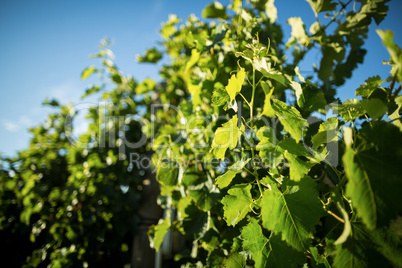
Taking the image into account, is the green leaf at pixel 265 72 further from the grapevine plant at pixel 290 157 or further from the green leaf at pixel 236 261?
the green leaf at pixel 236 261

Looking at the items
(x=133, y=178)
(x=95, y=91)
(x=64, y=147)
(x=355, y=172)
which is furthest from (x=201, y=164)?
(x=64, y=147)

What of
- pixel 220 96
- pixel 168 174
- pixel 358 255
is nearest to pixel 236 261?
pixel 358 255

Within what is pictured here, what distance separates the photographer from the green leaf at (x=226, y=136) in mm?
649

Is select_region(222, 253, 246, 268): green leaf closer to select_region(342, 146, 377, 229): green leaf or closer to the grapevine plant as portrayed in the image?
the grapevine plant

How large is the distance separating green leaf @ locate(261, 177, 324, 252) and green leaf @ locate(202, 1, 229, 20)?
111 cm

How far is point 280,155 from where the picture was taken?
0.67m

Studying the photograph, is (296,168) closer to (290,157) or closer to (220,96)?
(290,157)

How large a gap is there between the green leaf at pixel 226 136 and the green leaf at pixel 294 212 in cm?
20

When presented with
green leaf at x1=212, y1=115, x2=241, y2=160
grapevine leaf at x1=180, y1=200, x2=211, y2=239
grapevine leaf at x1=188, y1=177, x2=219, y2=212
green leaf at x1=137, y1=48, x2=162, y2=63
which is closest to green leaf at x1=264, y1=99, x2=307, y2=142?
green leaf at x1=212, y1=115, x2=241, y2=160

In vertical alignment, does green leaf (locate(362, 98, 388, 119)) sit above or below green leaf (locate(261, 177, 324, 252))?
above

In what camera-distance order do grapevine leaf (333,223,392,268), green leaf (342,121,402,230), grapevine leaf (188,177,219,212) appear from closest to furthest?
green leaf (342,121,402,230) < grapevine leaf (333,223,392,268) < grapevine leaf (188,177,219,212)

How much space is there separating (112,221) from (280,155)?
1937mm

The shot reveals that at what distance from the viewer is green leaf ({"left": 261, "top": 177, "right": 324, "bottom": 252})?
21.5 inches

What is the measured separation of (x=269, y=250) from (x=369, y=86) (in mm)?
680
